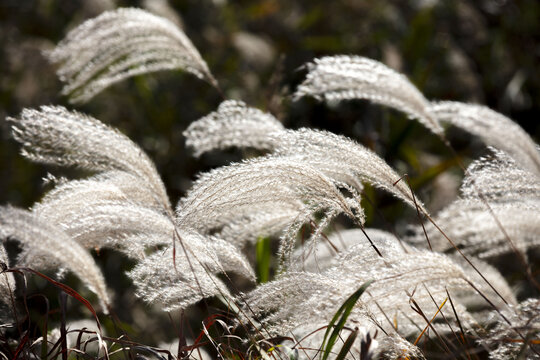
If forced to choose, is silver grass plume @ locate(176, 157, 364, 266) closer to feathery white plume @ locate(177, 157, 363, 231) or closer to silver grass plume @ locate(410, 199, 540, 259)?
feathery white plume @ locate(177, 157, 363, 231)

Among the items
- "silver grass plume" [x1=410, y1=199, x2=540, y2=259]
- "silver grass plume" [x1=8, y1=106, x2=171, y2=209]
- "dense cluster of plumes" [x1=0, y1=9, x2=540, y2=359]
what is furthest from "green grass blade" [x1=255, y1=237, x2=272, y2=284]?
"silver grass plume" [x1=8, y1=106, x2=171, y2=209]

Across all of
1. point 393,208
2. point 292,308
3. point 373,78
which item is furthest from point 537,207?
point 393,208

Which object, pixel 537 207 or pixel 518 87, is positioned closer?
pixel 537 207

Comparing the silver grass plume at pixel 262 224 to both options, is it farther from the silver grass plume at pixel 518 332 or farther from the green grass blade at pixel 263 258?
the silver grass plume at pixel 518 332

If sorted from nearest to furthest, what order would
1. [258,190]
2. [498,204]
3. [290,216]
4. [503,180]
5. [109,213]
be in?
[109,213]
[258,190]
[503,180]
[498,204]
[290,216]

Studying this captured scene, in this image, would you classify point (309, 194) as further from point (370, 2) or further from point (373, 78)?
point (370, 2)

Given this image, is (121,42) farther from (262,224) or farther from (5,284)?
(5,284)

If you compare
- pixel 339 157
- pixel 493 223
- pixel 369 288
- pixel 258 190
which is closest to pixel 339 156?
pixel 339 157
